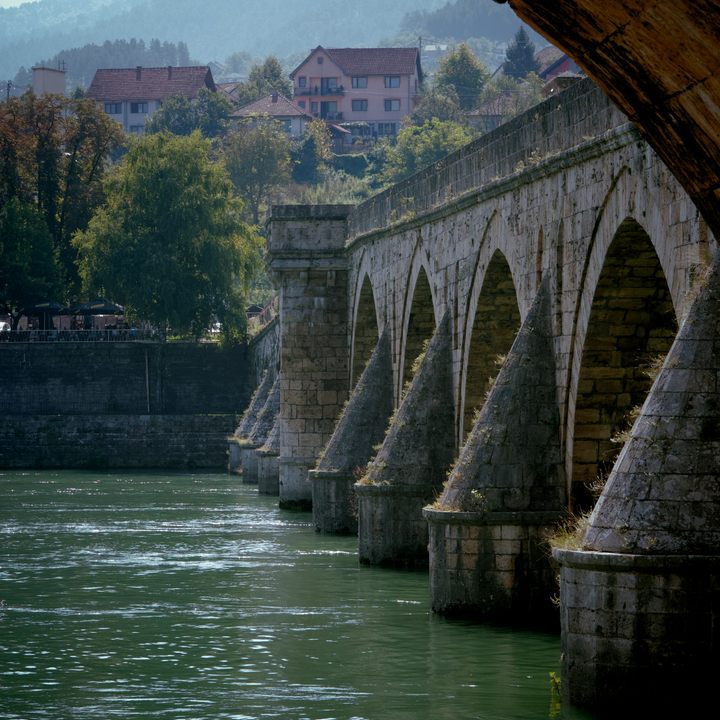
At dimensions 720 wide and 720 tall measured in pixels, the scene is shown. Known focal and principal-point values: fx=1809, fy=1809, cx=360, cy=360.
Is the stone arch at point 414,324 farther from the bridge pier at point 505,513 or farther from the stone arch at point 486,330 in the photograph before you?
the bridge pier at point 505,513

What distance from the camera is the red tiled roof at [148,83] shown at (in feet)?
498

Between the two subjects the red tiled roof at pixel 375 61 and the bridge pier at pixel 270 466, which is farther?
the red tiled roof at pixel 375 61

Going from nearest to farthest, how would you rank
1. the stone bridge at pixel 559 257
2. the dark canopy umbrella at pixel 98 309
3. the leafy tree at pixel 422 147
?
1. the stone bridge at pixel 559 257
2. the dark canopy umbrella at pixel 98 309
3. the leafy tree at pixel 422 147

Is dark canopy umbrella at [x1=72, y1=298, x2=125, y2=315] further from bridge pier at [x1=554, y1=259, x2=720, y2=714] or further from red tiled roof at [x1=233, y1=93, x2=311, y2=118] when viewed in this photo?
red tiled roof at [x1=233, y1=93, x2=311, y2=118]

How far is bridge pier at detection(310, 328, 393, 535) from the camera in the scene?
3038 cm

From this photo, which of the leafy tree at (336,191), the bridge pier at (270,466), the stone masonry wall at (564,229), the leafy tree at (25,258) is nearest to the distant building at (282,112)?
the leafy tree at (336,191)

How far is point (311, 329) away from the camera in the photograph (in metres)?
37.5

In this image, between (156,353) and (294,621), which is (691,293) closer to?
(294,621)

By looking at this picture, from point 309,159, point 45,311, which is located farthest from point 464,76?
point 45,311

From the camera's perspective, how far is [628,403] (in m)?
18.6

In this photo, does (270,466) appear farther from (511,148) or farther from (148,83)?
(148,83)

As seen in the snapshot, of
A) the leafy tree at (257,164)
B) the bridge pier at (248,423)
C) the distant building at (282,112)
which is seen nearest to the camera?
the bridge pier at (248,423)

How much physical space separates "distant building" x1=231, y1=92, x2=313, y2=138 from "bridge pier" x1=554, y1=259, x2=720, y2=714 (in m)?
132

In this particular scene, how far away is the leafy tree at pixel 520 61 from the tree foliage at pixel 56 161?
287 feet
